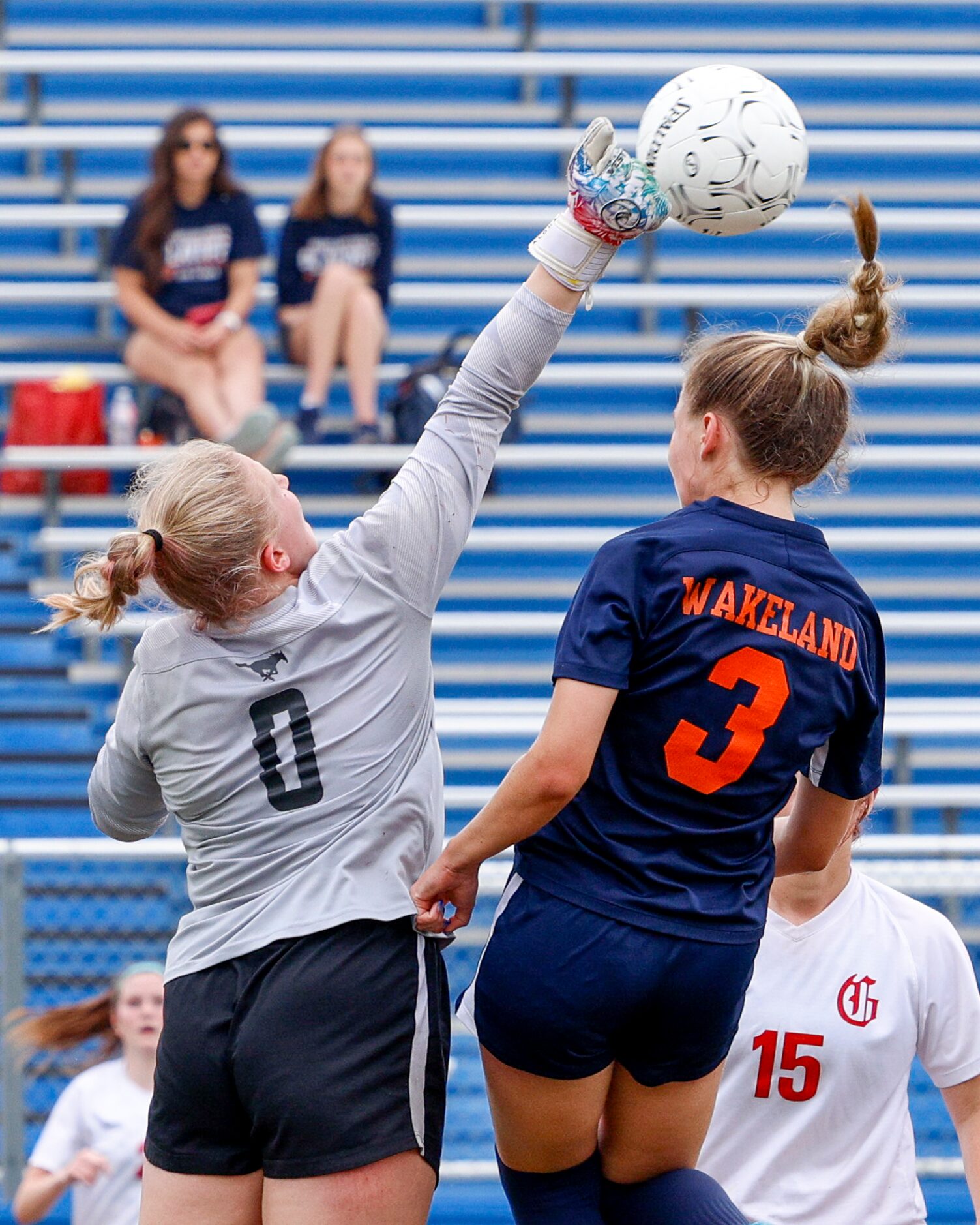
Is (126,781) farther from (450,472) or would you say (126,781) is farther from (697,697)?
(697,697)

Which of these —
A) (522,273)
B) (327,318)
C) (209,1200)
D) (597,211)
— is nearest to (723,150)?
(597,211)

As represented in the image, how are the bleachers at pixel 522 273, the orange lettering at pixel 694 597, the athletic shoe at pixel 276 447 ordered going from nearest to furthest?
the orange lettering at pixel 694 597
the athletic shoe at pixel 276 447
the bleachers at pixel 522 273

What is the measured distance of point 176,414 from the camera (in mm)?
6051

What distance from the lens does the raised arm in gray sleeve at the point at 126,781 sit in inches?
76.7

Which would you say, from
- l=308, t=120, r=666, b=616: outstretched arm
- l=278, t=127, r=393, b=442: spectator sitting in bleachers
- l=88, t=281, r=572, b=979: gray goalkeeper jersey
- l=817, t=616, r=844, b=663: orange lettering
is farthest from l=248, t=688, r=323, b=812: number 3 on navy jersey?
l=278, t=127, r=393, b=442: spectator sitting in bleachers

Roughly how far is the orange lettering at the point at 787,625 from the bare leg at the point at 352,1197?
767 millimetres

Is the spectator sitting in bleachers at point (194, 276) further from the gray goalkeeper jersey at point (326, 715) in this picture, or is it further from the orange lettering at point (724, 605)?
the orange lettering at point (724, 605)

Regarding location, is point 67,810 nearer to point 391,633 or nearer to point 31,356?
point 31,356

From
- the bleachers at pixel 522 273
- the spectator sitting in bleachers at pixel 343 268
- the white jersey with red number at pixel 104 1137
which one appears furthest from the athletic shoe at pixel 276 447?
the white jersey with red number at pixel 104 1137

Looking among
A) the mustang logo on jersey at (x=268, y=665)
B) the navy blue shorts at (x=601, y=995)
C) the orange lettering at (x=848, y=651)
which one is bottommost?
the navy blue shorts at (x=601, y=995)

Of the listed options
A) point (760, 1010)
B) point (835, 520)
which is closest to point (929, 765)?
point (835, 520)

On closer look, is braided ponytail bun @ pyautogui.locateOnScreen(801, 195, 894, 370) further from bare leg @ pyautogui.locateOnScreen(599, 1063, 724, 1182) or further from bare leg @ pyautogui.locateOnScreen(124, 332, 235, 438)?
bare leg @ pyautogui.locateOnScreen(124, 332, 235, 438)

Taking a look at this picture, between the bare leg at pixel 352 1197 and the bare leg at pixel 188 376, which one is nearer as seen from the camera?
the bare leg at pixel 352 1197

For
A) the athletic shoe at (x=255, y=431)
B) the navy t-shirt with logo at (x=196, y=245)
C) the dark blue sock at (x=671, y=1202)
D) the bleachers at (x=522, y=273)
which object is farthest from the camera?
the navy t-shirt with logo at (x=196, y=245)
